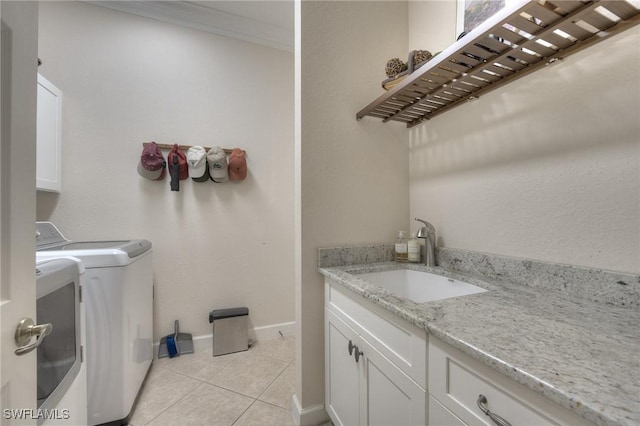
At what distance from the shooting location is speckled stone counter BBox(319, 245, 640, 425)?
1.31 feet

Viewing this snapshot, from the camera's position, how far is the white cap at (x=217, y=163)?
210cm

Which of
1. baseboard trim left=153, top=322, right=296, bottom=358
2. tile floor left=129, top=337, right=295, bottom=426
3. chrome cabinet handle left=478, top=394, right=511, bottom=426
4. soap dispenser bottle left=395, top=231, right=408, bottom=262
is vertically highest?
soap dispenser bottle left=395, top=231, right=408, bottom=262

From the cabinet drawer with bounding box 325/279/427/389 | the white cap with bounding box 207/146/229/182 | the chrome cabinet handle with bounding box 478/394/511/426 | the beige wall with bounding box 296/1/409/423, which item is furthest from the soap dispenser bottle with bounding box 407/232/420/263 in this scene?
the white cap with bounding box 207/146/229/182

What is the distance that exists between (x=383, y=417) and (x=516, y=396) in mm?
569

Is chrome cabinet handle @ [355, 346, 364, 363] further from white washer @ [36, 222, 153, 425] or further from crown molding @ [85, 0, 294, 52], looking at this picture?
crown molding @ [85, 0, 294, 52]

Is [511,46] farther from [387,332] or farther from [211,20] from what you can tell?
[211,20]

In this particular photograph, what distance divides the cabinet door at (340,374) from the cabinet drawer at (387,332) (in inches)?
2.9

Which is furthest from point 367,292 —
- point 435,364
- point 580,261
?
point 580,261

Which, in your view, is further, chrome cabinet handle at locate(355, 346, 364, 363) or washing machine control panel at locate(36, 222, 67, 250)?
washing machine control panel at locate(36, 222, 67, 250)

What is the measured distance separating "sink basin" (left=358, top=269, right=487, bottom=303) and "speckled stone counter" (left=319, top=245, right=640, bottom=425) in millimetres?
163

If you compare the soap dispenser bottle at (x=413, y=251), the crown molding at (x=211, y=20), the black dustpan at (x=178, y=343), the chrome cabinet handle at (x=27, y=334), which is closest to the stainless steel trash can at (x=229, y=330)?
the black dustpan at (x=178, y=343)

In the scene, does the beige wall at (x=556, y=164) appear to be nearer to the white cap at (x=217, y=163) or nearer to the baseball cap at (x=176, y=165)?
the white cap at (x=217, y=163)

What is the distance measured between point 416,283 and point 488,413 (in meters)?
0.81

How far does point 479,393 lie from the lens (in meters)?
0.56
